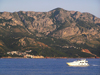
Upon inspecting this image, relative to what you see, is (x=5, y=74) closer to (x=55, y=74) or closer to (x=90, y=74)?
(x=55, y=74)

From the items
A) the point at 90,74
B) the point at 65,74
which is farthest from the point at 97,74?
the point at 65,74

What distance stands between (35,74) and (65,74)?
19.3m

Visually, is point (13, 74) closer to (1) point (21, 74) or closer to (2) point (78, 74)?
(1) point (21, 74)

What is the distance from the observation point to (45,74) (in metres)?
163

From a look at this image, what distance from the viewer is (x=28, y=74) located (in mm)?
161625

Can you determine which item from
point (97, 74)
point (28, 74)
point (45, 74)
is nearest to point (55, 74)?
point (45, 74)

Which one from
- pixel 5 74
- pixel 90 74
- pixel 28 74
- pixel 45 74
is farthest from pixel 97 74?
pixel 5 74

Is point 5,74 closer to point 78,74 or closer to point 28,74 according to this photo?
point 28,74

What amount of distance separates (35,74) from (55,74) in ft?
41.7

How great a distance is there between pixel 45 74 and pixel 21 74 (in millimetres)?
15178

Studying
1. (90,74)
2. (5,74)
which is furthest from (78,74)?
(5,74)

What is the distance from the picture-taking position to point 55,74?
163125mm

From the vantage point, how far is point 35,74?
533ft

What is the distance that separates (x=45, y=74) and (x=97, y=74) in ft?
112
